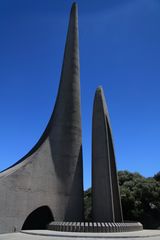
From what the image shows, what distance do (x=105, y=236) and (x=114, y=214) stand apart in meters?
6.05

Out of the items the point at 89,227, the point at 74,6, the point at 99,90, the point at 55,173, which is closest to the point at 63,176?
the point at 55,173

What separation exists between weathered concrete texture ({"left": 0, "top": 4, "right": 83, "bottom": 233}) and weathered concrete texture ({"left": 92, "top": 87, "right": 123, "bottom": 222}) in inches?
63.9

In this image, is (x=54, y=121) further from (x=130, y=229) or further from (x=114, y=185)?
(x=130, y=229)

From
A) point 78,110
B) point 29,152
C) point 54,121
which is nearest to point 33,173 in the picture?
point 29,152

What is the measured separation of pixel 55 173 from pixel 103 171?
2930 millimetres

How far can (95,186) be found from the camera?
15133 millimetres

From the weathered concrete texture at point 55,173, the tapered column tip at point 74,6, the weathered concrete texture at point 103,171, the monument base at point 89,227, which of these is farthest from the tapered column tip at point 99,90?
the monument base at point 89,227

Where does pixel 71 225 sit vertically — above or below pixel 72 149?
below

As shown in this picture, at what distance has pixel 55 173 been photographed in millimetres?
15719

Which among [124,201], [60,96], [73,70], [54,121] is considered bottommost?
[124,201]

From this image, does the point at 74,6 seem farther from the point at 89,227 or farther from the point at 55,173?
the point at 89,227

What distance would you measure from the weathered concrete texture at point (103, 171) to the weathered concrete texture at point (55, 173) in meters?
1.62

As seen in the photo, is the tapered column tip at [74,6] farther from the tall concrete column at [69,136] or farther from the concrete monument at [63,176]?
the concrete monument at [63,176]

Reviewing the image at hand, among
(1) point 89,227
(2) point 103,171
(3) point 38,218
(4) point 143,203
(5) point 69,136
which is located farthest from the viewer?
(4) point 143,203
